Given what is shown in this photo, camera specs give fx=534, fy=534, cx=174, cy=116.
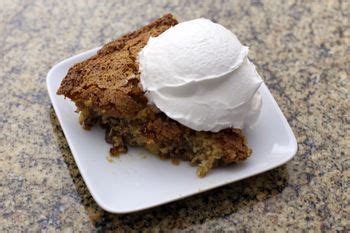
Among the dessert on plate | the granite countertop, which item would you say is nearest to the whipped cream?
the dessert on plate

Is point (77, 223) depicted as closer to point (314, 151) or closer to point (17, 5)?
point (314, 151)

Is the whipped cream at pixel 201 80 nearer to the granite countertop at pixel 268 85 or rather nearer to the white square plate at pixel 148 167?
the white square plate at pixel 148 167

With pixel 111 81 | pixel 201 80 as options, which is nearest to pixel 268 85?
pixel 201 80

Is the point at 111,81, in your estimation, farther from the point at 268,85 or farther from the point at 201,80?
the point at 268,85

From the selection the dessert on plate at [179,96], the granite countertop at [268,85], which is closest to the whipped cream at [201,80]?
the dessert on plate at [179,96]

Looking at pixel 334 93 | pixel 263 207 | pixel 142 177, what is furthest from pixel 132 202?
pixel 334 93

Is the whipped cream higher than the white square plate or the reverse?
higher

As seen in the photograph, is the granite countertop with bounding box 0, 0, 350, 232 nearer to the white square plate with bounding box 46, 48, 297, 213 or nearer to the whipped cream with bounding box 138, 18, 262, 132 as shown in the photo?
the white square plate with bounding box 46, 48, 297, 213
